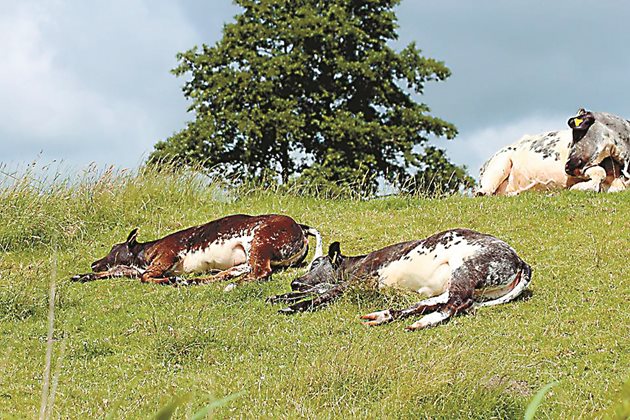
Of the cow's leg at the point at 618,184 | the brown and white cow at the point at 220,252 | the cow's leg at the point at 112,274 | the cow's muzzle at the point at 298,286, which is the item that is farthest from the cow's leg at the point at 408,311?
the cow's leg at the point at 618,184

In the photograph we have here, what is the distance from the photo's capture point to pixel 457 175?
29.3 meters

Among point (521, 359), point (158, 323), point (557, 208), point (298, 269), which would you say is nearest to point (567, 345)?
point (521, 359)

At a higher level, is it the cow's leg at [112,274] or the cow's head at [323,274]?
the cow's leg at [112,274]

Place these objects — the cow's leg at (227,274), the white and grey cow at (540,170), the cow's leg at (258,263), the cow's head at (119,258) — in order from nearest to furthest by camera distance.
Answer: the cow's leg at (258,263) → the cow's leg at (227,274) → the cow's head at (119,258) → the white and grey cow at (540,170)

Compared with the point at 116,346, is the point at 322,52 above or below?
above

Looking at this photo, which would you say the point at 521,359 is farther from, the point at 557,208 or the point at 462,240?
the point at 557,208

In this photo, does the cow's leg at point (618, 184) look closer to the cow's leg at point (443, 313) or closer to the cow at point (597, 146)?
the cow at point (597, 146)

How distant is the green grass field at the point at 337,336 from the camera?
5.24 metres

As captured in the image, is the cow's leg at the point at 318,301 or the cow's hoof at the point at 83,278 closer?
the cow's leg at the point at 318,301

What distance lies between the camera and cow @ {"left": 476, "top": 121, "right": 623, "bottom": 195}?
14281 millimetres

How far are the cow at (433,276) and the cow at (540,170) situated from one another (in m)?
6.62

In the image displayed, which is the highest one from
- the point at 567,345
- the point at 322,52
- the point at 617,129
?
the point at 322,52

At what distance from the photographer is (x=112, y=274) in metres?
11.3

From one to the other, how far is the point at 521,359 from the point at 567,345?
2.07 ft
